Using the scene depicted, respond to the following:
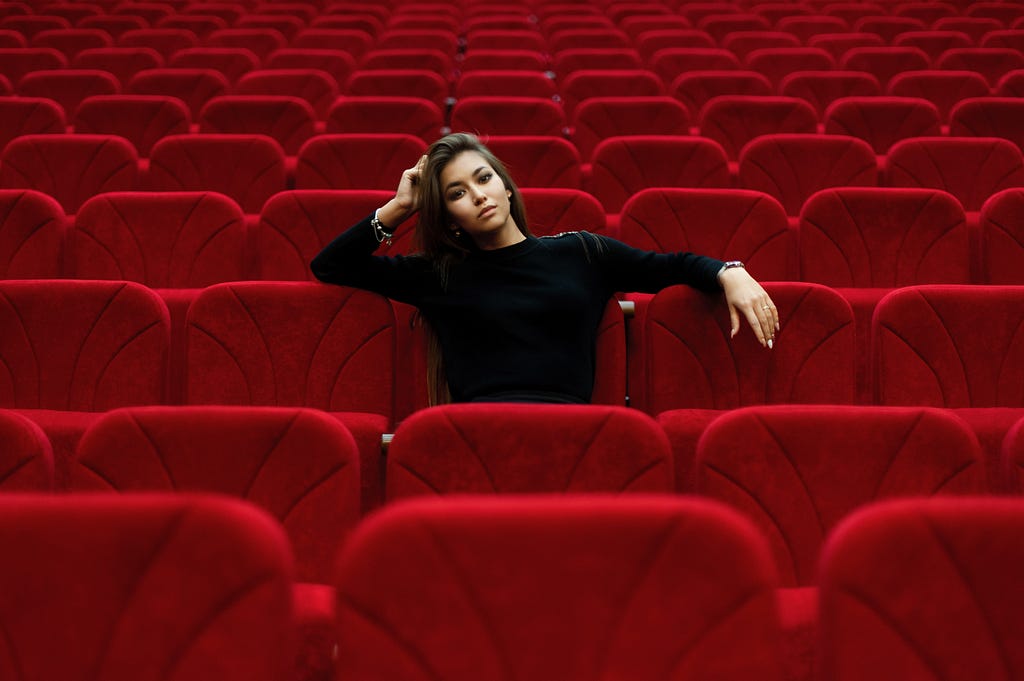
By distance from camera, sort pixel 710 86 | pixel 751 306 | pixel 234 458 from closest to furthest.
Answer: pixel 234 458, pixel 751 306, pixel 710 86

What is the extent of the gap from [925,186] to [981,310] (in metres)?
0.30

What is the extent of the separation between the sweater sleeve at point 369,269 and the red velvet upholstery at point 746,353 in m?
0.13

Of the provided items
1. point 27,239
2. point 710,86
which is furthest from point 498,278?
point 710,86

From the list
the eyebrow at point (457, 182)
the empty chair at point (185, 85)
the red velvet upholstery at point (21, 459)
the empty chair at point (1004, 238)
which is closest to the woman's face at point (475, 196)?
the eyebrow at point (457, 182)

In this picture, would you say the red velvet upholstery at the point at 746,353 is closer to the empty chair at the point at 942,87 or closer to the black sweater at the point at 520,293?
the black sweater at the point at 520,293

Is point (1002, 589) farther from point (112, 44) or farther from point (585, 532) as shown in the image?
point (112, 44)

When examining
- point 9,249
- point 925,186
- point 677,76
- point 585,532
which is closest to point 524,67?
point 677,76

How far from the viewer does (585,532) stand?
0.88 feet

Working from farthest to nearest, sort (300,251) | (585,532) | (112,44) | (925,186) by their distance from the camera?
(112,44), (925,186), (300,251), (585,532)

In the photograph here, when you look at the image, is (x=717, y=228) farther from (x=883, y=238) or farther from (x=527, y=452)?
(x=527, y=452)

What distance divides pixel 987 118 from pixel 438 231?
63 cm

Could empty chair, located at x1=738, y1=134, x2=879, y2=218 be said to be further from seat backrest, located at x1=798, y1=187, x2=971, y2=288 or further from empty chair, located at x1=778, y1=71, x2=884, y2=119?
empty chair, located at x1=778, y1=71, x2=884, y2=119

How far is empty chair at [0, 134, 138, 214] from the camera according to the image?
782 millimetres

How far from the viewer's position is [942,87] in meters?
1.03
